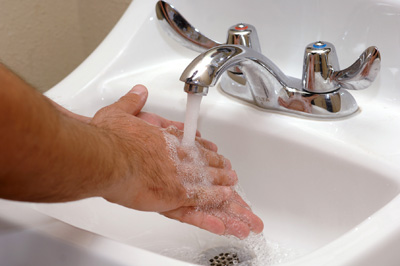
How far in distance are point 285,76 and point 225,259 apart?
0.71ft

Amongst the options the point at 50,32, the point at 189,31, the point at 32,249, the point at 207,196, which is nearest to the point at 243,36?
the point at 189,31

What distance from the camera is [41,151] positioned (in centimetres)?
36

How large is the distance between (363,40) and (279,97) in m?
→ 0.13

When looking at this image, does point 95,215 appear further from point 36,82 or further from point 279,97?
point 36,82

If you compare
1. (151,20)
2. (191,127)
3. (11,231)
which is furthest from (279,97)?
(11,231)

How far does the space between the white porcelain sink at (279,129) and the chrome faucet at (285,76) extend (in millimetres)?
16

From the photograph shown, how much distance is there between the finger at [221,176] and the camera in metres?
0.59

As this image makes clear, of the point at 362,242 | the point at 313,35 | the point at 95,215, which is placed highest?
the point at 313,35

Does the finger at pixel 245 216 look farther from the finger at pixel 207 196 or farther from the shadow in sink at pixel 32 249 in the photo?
the shadow in sink at pixel 32 249

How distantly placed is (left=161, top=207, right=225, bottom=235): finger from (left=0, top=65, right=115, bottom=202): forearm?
0.46ft

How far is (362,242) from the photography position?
419 mm

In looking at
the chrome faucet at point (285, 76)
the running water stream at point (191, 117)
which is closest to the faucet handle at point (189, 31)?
the chrome faucet at point (285, 76)

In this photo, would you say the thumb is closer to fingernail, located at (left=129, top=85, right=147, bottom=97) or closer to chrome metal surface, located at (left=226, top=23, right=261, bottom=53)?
fingernail, located at (left=129, top=85, right=147, bottom=97)

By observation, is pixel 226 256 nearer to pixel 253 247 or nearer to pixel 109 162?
pixel 253 247
